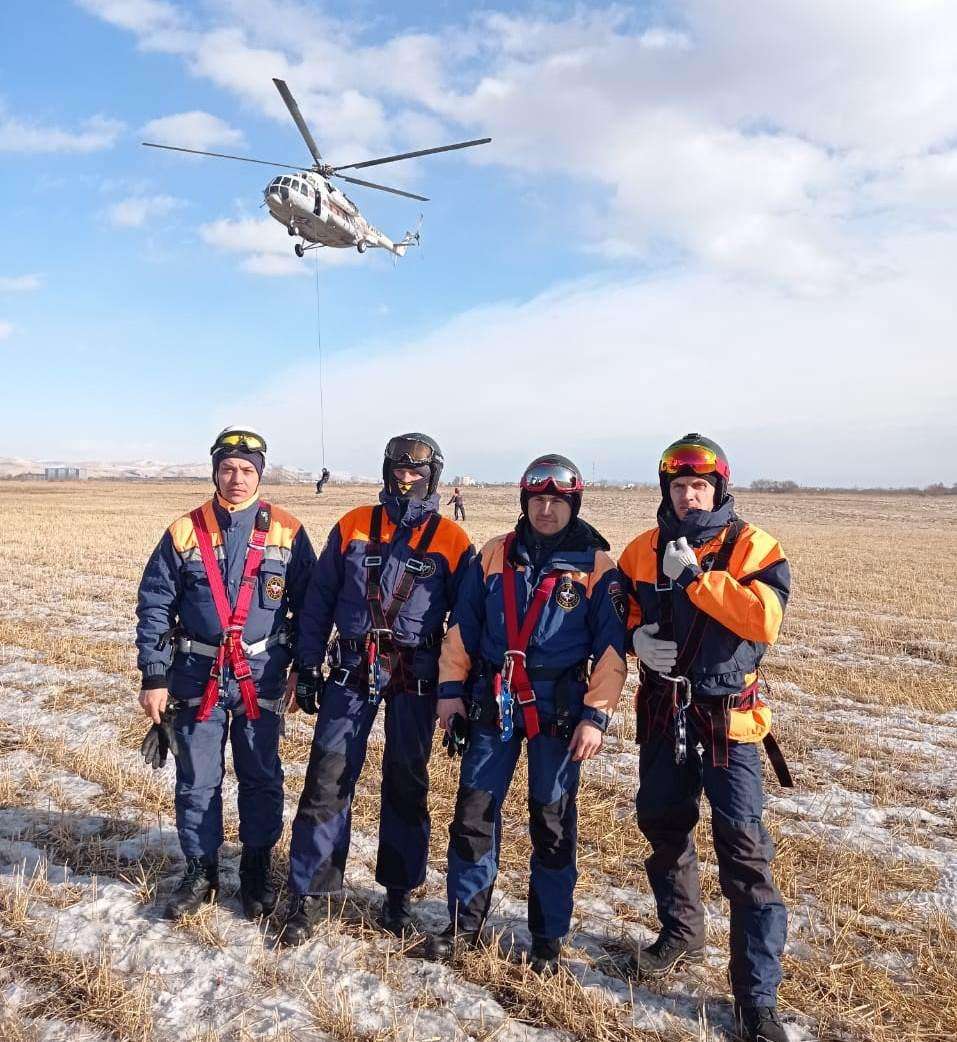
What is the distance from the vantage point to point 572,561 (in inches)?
153

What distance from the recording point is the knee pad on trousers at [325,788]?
13.2 ft

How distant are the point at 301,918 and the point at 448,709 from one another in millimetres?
1409

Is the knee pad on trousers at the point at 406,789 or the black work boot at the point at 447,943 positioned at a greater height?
the knee pad on trousers at the point at 406,789

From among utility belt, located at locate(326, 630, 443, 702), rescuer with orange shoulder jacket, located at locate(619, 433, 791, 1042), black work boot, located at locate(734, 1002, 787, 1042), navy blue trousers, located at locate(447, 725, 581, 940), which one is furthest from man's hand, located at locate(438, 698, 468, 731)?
black work boot, located at locate(734, 1002, 787, 1042)

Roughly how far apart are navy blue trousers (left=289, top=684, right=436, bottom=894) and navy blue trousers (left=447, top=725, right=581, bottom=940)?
1.07 feet

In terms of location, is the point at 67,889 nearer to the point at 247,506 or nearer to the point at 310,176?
the point at 247,506

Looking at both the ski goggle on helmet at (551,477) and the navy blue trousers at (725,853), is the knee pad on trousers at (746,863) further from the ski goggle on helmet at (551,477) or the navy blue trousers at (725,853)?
the ski goggle on helmet at (551,477)

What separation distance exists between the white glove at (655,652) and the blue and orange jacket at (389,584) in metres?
1.21

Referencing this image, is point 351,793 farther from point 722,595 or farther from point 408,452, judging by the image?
point 722,595

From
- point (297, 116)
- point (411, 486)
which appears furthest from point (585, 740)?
point (297, 116)

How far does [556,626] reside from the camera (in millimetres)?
3799

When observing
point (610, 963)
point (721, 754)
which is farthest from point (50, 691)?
point (721, 754)

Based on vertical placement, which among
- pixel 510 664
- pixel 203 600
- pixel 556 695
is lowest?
pixel 556 695

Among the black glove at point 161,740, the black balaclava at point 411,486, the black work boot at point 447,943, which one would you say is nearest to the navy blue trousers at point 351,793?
the black work boot at point 447,943
